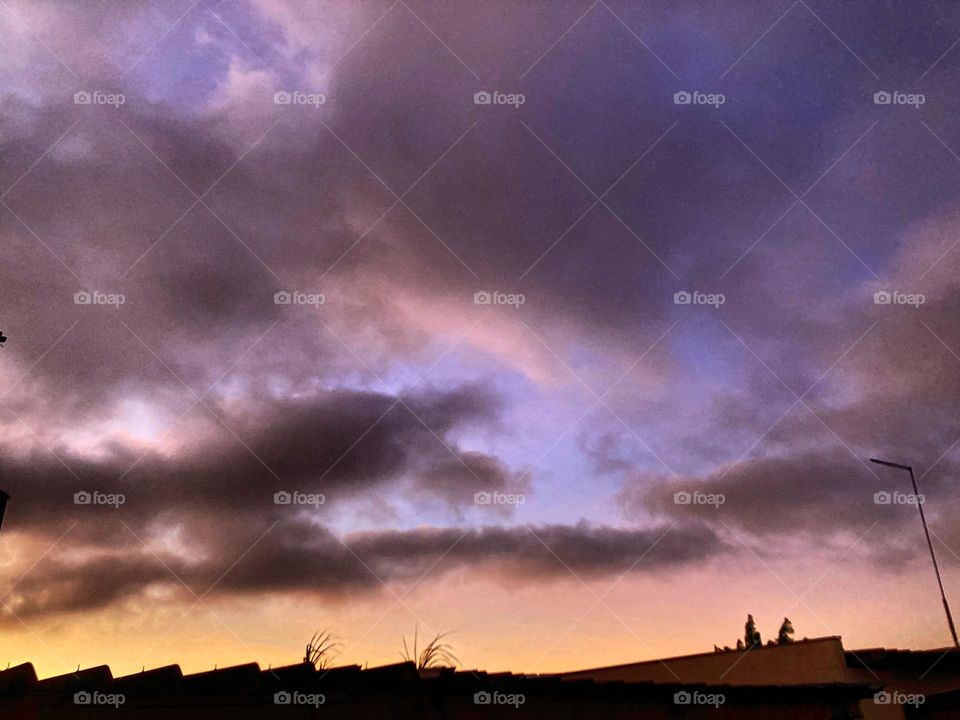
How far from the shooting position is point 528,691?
11.2 m

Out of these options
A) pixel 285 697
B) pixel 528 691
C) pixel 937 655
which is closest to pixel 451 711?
pixel 528 691

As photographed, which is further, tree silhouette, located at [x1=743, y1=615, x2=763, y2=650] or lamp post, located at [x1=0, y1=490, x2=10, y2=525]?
Answer: tree silhouette, located at [x1=743, y1=615, x2=763, y2=650]

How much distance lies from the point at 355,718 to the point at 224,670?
207cm

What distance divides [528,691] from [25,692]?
7.63m

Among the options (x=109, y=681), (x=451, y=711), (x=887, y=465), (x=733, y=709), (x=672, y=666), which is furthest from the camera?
(x=887, y=465)

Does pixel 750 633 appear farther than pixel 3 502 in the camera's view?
Yes

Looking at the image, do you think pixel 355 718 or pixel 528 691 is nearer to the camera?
pixel 355 718

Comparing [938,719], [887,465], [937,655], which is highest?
[887,465]

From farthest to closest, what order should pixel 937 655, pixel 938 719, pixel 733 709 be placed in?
pixel 937 655
pixel 938 719
pixel 733 709

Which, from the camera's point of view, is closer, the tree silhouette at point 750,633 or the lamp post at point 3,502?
the lamp post at point 3,502

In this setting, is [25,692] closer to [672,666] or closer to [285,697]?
[285,697]

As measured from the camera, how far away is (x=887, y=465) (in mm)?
24125

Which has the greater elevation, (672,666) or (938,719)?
(672,666)

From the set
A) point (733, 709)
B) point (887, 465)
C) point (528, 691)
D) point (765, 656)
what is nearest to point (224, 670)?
point (528, 691)
